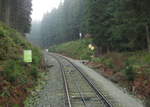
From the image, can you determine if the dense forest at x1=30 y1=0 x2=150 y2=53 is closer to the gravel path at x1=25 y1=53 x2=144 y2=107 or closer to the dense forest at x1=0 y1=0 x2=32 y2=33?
the gravel path at x1=25 y1=53 x2=144 y2=107

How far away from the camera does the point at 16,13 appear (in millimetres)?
38531

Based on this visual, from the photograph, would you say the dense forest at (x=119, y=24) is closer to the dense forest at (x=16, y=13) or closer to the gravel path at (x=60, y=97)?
the gravel path at (x=60, y=97)

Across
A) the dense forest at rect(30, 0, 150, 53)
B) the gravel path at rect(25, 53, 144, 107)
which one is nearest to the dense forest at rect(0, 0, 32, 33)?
the dense forest at rect(30, 0, 150, 53)

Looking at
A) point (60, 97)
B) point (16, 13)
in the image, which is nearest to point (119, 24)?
point (60, 97)

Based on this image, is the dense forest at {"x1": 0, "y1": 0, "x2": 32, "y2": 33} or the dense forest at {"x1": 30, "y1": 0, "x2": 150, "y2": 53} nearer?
the dense forest at {"x1": 30, "y1": 0, "x2": 150, "y2": 53}

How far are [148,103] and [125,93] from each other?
3.17m

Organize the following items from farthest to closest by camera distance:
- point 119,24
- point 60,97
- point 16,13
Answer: point 16,13 < point 119,24 < point 60,97

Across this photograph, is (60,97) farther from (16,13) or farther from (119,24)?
(16,13)

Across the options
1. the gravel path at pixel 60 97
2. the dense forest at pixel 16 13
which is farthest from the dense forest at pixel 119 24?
the dense forest at pixel 16 13

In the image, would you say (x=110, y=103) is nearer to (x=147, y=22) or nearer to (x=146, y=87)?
(x=146, y=87)

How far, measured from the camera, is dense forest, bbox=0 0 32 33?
94.6 ft

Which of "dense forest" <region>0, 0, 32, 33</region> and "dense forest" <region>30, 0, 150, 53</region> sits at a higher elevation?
"dense forest" <region>0, 0, 32, 33</region>

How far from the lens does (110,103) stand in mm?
12000

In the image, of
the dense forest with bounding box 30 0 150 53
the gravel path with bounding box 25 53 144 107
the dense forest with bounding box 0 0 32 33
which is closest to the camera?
the gravel path with bounding box 25 53 144 107
